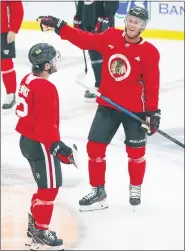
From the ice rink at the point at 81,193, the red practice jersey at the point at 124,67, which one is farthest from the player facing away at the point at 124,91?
the ice rink at the point at 81,193

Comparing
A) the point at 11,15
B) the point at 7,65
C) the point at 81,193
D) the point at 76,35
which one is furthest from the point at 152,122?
the point at 81,193

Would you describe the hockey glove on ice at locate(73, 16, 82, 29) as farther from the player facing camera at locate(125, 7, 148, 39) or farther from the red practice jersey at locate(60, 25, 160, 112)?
the player facing camera at locate(125, 7, 148, 39)

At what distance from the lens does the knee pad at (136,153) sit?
7.94 feet

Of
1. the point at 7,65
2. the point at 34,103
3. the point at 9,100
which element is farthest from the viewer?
the point at 9,100

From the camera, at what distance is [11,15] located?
8.21 ft

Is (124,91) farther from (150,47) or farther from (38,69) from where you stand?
(38,69)

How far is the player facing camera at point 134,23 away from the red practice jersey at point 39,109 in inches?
11.1

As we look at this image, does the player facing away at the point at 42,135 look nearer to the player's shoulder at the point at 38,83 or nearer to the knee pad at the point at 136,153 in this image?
the player's shoulder at the point at 38,83

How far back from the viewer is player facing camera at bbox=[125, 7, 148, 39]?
83.9 inches

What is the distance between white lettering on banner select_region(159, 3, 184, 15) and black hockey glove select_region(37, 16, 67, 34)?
32.4 feet

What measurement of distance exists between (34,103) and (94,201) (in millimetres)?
475

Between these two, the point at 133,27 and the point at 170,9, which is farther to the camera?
the point at 170,9

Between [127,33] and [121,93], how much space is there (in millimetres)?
212

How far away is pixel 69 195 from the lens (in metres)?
6.25
